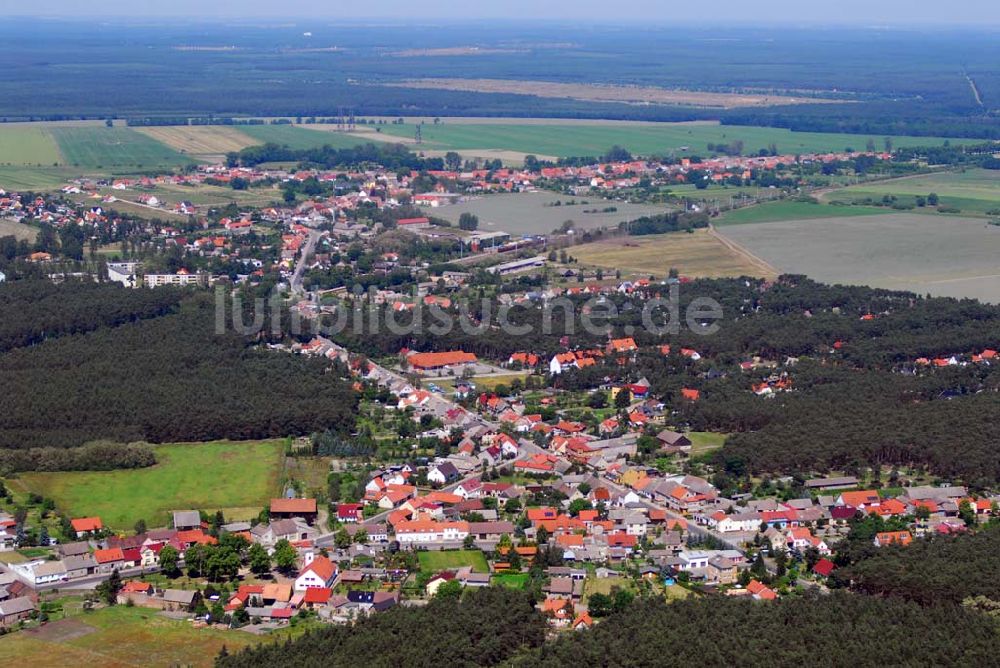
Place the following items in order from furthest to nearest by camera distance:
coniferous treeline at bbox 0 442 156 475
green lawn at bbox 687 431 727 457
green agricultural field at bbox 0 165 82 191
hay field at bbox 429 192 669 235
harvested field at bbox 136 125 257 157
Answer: harvested field at bbox 136 125 257 157 < green agricultural field at bbox 0 165 82 191 < hay field at bbox 429 192 669 235 < green lawn at bbox 687 431 727 457 < coniferous treeline at bbox 0 442 156 475

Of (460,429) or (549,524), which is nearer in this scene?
(549,524)

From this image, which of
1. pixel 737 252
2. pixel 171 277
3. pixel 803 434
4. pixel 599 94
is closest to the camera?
pixel 803 434

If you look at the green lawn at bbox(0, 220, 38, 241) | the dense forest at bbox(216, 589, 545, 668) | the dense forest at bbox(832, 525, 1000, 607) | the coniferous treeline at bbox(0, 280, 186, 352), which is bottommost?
the green lawn at bbox(0, 220, 38, 241)

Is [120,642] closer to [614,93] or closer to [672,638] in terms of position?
[672,638]

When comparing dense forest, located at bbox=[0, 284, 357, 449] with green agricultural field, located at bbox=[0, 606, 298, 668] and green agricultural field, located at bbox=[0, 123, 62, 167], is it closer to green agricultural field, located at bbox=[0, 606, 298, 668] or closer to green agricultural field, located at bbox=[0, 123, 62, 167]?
green agricultural field, located at bbox=[0, 606, 298, 668]

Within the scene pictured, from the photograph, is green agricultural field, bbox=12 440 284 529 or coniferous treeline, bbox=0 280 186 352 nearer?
green agricultural field, bbox=12 440 284 529

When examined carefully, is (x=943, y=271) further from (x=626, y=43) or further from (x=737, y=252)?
(x=626, y=43)

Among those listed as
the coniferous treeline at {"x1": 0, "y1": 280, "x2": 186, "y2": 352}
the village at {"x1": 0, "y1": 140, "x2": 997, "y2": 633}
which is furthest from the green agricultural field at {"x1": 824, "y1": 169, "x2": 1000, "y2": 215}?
the coniferous treeline at {"x1": 0, "y1": 280, "x2": 186, "y2": 352}

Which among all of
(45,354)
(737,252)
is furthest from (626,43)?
(45,354)
